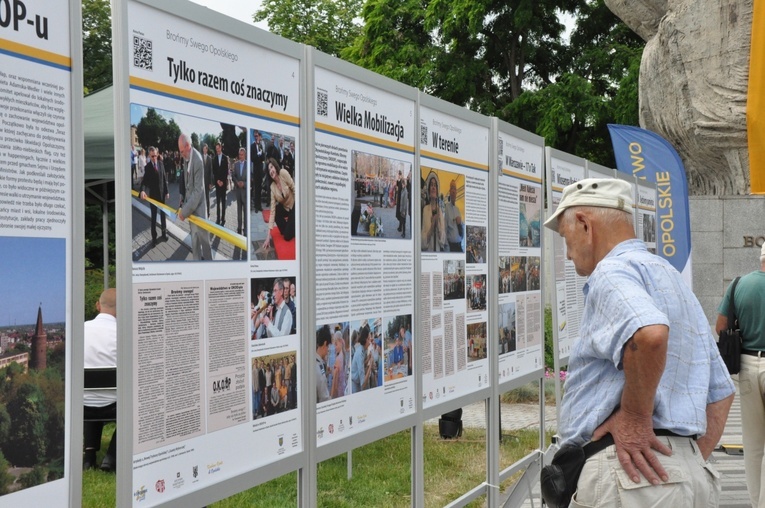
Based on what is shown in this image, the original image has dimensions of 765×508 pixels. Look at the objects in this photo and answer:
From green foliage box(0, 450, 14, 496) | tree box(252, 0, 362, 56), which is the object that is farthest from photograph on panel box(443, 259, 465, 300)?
tree box(252, 0, 362, 56)

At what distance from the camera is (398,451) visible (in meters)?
5.35

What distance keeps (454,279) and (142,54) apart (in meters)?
2.79

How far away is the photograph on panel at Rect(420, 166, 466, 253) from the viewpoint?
507cm

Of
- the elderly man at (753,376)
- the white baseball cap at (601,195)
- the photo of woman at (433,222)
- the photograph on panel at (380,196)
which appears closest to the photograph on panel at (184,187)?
the photograph on panel at (380,196)

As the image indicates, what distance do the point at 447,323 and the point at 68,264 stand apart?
9.63 feet

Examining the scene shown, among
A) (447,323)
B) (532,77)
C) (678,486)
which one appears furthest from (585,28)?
(678,486)

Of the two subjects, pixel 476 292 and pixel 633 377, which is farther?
pixel 476 292

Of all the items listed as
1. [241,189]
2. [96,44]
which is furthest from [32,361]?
[96,44]

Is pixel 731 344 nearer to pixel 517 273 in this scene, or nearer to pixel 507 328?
pixel 517 273

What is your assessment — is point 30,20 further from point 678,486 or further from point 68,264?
point 678,486

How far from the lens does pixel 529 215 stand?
22.8ft

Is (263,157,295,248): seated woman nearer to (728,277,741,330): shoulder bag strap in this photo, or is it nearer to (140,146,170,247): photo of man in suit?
(140,146,170,247): photo of man in suit

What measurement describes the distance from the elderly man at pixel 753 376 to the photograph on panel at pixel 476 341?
98.7 inches

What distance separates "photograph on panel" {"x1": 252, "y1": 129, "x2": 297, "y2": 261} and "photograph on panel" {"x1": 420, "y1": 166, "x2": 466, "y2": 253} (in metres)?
1.40
